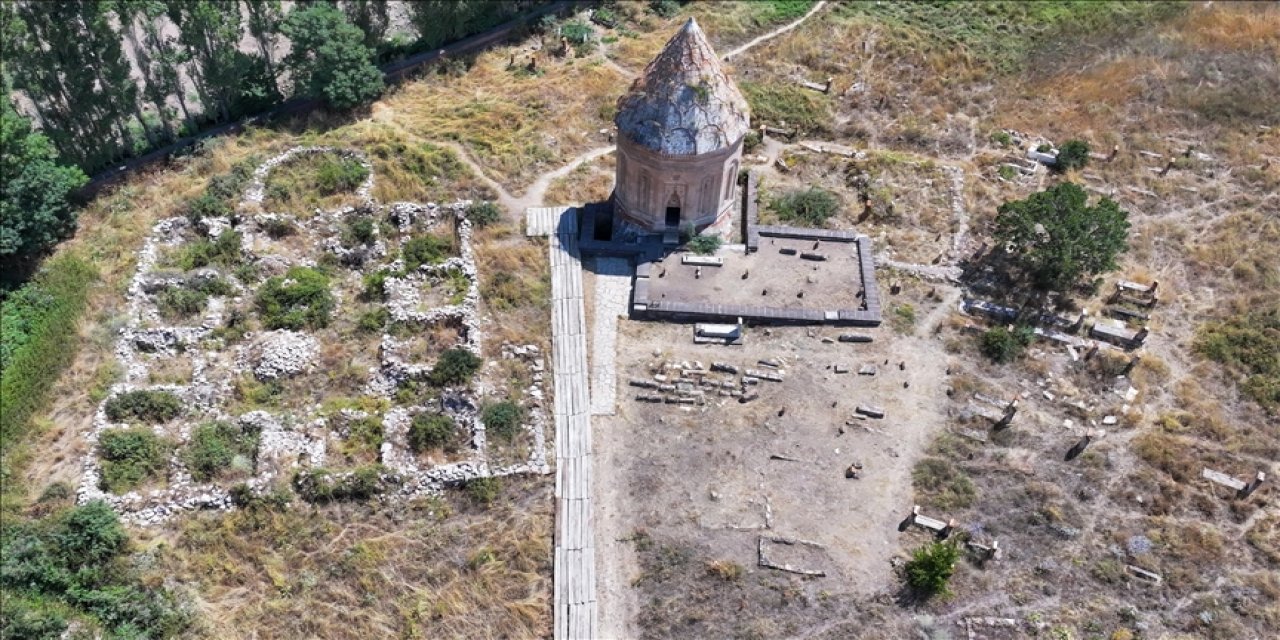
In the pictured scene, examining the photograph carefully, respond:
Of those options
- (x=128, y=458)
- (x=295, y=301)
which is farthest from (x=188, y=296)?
(x=128, y=458)

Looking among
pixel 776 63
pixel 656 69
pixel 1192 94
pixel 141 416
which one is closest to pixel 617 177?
pixel 656 69

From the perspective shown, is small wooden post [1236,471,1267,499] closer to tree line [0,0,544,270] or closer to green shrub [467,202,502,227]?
green shrub [467,202,502,227]

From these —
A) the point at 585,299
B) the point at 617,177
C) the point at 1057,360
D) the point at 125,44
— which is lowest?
the point at 1057,360

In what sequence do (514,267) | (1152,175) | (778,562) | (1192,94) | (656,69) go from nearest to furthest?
(778,562)
(656,69)
(514,267)
(1152,175)
(1192,94)

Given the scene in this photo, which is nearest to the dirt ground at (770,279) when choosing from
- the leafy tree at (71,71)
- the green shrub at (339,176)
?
the green shrub at (339,176)

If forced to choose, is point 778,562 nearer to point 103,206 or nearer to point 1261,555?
point 1261,555

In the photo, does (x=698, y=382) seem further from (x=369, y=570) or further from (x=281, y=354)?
(x=281, y=354)

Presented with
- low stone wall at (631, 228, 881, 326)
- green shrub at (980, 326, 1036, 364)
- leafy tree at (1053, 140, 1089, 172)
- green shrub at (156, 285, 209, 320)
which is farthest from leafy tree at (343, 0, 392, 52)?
leafy tree at (1053, 140, 1089, 172)
